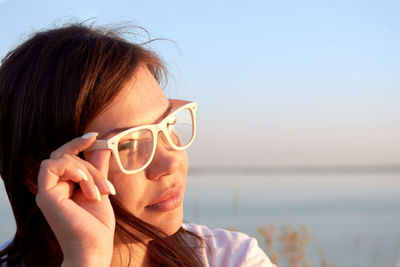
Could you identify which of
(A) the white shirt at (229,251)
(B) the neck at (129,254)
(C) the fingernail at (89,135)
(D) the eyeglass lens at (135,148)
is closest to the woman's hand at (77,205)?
(C) the fingernail at (89,135)

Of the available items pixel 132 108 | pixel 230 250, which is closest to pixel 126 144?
pixel 132 108

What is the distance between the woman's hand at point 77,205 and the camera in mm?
1742

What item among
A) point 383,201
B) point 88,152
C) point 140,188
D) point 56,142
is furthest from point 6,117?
point 383,201

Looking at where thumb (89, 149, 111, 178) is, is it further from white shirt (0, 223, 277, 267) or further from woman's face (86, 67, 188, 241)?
white shirt (0, 223, 277, 267)

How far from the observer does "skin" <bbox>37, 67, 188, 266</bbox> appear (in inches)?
69.0

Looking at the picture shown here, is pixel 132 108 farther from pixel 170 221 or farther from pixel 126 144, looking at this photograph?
pixel 170 221

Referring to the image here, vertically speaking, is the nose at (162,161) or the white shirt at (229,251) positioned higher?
the nose at (162,161)

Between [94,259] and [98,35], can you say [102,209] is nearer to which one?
[94,259]

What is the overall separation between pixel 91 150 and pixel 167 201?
38 cm

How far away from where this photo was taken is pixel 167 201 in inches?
80.4

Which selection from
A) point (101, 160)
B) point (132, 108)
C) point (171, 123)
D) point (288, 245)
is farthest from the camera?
point (288, 245)

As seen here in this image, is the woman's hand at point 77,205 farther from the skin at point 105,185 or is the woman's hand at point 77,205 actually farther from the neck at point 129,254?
the neck at point 129,254

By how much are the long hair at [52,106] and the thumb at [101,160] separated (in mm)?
160

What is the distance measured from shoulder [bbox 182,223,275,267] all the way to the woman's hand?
2.77 feet
